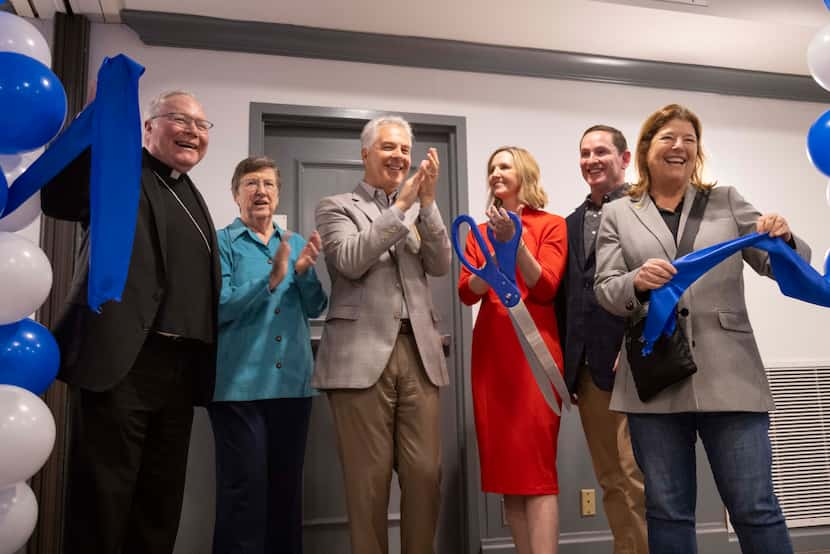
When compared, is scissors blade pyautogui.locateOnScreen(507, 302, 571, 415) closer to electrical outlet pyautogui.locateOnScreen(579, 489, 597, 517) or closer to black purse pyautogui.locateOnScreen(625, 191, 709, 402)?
black purse pyautogui.locateOnScreen(625, 191, 709, 402)

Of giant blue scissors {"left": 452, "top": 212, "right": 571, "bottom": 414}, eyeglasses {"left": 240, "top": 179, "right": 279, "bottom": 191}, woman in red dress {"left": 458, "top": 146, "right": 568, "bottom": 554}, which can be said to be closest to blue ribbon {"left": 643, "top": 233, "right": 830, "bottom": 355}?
giant blue scissors {"left": 452, "top": 212, "right": 571, "bottom": 414}

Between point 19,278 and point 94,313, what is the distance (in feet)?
0.67

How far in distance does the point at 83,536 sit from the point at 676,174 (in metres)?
1.78

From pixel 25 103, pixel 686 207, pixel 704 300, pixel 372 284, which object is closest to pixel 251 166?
pixel 372 284

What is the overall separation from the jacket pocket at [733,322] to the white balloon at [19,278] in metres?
1.64

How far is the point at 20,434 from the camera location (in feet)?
4.58

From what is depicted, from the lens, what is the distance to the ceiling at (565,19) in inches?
116

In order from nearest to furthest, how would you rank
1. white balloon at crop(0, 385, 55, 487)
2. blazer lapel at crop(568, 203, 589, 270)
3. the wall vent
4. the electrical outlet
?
white balloon at crop(0, 385, 55, 487)
blazer lapel at crop(568, 203, 589, 270)
the electrical outlet
the wall vent

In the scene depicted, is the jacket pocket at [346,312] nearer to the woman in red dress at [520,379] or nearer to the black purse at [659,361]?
the woman in red dress at [520,379]

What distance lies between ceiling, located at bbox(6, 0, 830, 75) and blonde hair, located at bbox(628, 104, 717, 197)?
53.7 inches

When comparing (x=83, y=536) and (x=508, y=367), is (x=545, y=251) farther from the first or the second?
(x=83, y=536)

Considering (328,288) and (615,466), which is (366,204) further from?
(615,466)

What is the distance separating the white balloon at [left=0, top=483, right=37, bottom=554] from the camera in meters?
1.42

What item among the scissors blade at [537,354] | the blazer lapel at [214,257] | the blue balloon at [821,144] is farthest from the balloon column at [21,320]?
the blue balloon at [821,144]
